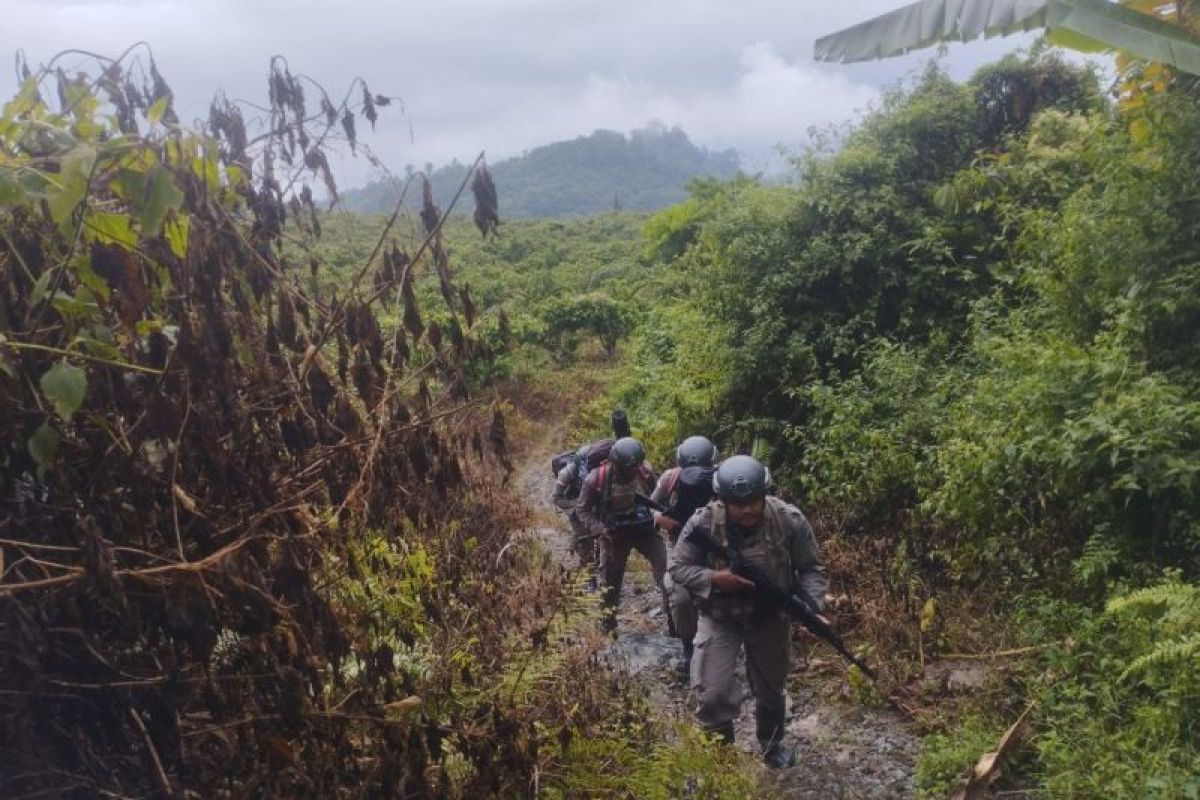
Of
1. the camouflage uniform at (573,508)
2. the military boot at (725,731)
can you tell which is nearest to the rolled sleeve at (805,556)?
the military boot at (725,731)

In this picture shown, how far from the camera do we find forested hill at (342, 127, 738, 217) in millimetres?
95188

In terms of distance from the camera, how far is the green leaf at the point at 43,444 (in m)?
2.22

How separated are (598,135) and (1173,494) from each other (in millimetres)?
128894

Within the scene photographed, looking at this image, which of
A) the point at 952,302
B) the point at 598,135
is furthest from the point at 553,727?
the point at 598,135

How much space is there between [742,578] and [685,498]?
1529mm

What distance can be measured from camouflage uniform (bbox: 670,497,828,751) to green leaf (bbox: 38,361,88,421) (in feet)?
10.4

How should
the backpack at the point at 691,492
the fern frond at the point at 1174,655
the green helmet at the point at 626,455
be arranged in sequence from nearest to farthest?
the fern frond at the point at 1174,655 < the backpack at the point at 691,492 < the green helmet at the point at 626,455

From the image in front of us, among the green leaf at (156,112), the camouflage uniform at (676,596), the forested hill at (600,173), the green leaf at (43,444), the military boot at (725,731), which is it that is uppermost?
the forested hill at (600,173)

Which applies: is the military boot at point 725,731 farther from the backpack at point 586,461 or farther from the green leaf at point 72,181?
the green leaf at point 72,181

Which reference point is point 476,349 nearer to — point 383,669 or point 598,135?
point 383,669

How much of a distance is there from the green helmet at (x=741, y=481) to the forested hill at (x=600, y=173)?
250 ft

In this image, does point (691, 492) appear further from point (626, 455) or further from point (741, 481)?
point (741, 481)

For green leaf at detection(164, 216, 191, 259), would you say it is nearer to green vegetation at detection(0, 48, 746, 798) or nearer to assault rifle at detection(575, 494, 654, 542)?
green vegetation at detection(0, 48, 746, 798)

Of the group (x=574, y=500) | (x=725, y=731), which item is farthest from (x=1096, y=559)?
(x=574, y=500)
